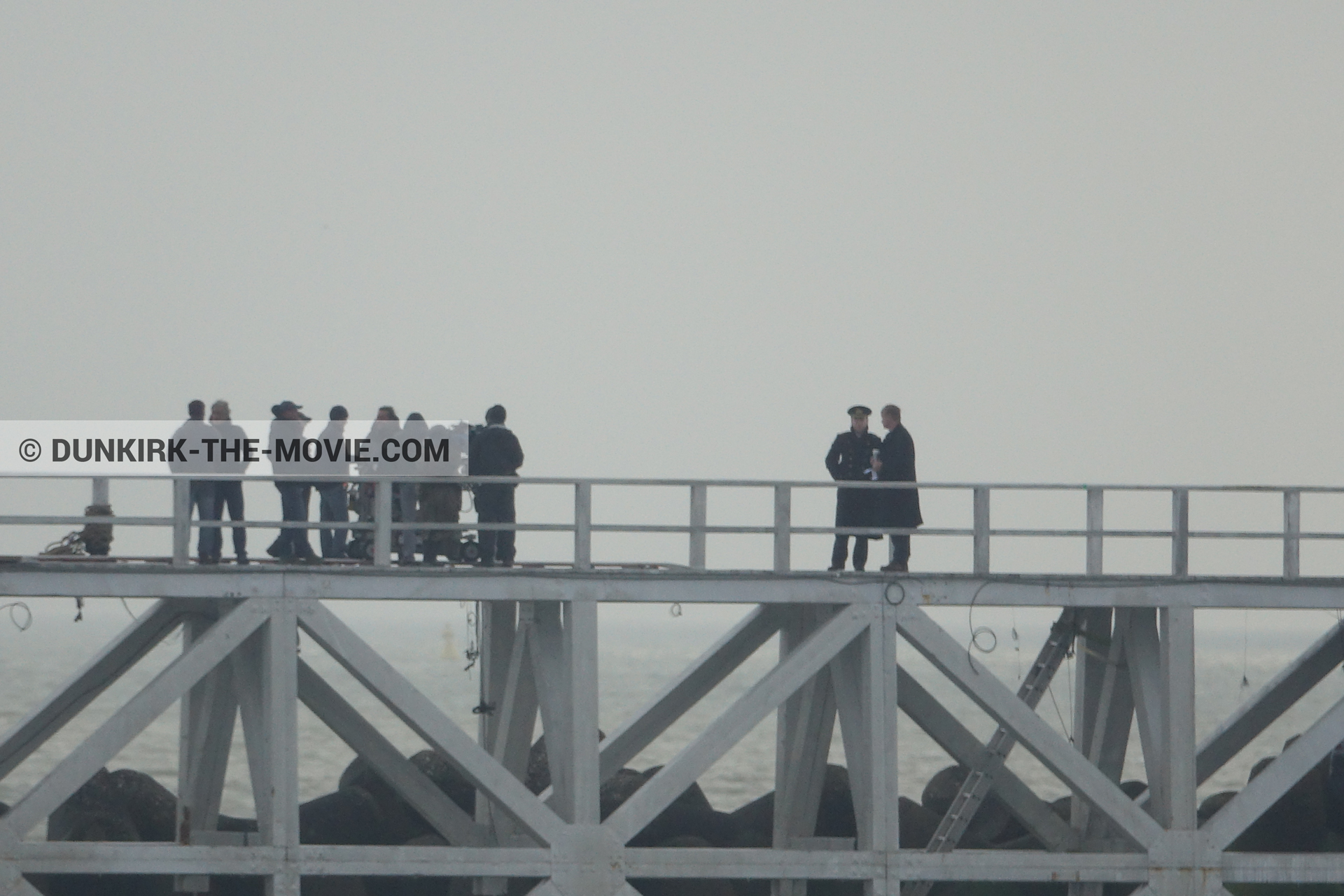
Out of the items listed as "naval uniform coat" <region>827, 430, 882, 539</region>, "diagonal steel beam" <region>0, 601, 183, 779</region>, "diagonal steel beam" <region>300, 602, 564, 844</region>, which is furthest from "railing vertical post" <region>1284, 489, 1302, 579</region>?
"diagonal steel beam" <region>0, 601, 183, 779</region>

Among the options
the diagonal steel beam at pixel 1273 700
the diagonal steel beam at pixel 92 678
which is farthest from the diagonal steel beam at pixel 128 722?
the diagonal steel beam at pixel 1273 700

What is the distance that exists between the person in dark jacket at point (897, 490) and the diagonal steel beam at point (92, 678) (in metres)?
7.65

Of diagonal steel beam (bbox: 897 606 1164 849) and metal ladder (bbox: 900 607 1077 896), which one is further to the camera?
metal ladder (bbox: 900 607 1077 896)

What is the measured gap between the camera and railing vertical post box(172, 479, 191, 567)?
66.8 feet

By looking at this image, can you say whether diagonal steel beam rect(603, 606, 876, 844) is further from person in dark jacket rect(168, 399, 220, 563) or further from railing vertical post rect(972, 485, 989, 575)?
person in dark jacket rect(168, 399, 220, 563)

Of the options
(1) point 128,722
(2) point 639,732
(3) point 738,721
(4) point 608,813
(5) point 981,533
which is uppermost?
(5) point 981,533

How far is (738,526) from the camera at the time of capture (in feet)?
68.6

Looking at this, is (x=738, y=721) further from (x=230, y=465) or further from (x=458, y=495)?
(x=230, y=465)

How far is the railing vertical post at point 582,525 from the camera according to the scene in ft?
67.7

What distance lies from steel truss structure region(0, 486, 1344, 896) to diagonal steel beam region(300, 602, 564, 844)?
25mm

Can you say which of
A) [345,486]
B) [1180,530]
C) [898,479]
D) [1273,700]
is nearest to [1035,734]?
[1180,530]

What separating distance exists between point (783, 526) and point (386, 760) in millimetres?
5354

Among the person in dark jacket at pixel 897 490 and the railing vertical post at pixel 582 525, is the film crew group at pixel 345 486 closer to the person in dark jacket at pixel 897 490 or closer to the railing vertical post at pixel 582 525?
the railing vertical post at pixel 582 525

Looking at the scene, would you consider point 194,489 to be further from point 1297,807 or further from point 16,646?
point 16,646
